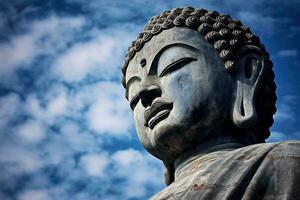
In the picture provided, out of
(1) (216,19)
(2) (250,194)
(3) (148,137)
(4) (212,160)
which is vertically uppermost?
(1) (216,19)

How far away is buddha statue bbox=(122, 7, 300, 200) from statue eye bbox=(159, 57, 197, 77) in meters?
0.01

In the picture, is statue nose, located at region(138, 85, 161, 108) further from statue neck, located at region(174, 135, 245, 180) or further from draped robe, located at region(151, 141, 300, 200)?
draped robe, located at region(151, 141, 300, 200)

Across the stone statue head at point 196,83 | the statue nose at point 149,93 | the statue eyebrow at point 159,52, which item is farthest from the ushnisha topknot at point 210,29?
the statue nose at point 149,93

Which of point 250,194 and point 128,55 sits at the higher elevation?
point 128,55

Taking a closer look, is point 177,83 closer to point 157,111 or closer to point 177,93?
point 177,93

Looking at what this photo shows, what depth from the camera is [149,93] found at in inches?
380

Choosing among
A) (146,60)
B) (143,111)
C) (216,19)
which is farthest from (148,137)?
(216,19)

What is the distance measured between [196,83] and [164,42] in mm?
833

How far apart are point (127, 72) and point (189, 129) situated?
59.4 inches

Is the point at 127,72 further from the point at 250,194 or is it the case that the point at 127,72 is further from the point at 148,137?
the point at 250,194

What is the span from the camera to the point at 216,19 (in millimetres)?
10422

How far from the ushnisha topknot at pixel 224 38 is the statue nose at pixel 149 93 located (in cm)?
83

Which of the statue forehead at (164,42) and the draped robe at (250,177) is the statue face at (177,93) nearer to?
the statue forehead at (164,42)

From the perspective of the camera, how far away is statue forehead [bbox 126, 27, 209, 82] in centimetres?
995
